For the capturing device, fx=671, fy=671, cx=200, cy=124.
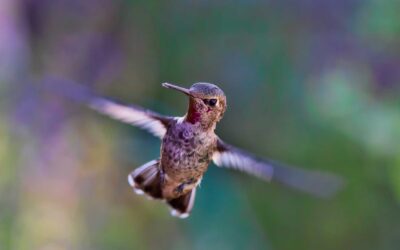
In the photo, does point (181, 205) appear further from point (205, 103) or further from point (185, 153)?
point (205, 103)

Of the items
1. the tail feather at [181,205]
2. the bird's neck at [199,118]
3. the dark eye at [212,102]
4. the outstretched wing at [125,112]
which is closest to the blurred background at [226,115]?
the tail feather at [181,205]

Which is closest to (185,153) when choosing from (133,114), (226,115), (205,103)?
(133,114)

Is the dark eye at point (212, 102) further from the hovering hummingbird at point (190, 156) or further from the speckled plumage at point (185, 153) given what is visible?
the speckled plumage at point (185, 153)

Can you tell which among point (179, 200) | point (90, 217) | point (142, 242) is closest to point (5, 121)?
point (90, 217)

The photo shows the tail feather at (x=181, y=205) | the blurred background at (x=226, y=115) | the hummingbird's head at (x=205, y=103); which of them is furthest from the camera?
the blurred background at (x=226, y=115)

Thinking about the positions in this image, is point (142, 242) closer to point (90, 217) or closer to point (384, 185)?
point (90, 217)

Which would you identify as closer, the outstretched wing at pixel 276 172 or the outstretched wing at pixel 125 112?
the outstretched wing at pixel 276 172

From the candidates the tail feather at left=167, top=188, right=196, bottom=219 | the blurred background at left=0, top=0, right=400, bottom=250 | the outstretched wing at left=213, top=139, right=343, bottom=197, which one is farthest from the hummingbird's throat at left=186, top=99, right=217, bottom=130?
the blurred background at left=0, top=0, right=400, bottom=250
